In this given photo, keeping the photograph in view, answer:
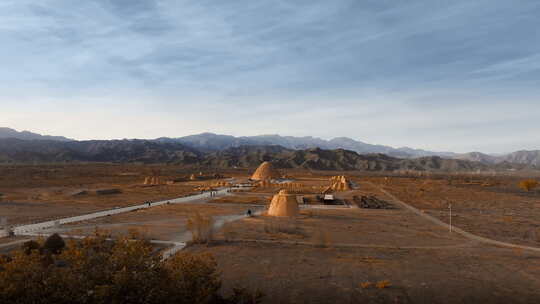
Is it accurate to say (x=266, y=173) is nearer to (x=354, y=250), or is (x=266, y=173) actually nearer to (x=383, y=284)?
(x=354, y=250)

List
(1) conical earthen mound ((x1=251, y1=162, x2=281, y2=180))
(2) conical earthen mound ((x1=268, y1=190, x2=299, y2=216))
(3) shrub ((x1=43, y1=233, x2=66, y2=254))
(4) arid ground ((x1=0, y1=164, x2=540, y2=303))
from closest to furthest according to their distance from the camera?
(4) arid ground ((x1=0, y1=164, x2=540, y2=303)) → (3) shrub ((x1=43, y1=233, x2=66, y2=254)) → (2) conical earthen mound ((x1=268, y1=190, x2=299, y2=216)) → (1) conical earthen mound ((x1=251, y1=162, x2=281, y2=180))

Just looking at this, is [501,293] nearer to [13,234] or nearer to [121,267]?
[121,267]

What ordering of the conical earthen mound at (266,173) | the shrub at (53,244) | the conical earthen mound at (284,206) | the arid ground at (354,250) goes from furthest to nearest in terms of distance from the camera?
the conical earthen mound at (266,173) → the conical earthen mound at (284,206) → the shrub at (53,244) → the arid ground at (354,250)

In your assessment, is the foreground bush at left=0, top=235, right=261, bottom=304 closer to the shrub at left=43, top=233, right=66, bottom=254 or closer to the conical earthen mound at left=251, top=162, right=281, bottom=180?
the shrub at left=43, top=233, right=66, bottom=254

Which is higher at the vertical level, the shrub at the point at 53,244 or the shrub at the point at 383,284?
the shrub at the point at 53,244

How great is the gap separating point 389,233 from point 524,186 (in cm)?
6112

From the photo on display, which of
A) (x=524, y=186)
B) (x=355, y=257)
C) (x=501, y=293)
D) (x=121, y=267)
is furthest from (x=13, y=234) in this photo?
(x=524, y=186)

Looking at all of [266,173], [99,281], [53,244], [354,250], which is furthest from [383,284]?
[266,173]

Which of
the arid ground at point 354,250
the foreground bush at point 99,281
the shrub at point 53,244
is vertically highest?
the foreground bush at point 99,281

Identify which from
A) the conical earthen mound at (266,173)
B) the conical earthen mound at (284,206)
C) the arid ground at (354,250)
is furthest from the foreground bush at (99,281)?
the conical earthen mound at (266,173)

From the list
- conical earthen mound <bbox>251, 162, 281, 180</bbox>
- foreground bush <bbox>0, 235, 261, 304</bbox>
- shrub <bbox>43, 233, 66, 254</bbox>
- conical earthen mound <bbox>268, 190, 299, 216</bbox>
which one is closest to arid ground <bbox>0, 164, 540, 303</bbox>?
conical earthen mound <bbox>268, 190, 299, 216</bbox>

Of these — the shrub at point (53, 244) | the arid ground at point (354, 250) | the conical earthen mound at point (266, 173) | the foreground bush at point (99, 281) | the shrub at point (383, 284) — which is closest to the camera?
the foreground bush at point (99, 281)

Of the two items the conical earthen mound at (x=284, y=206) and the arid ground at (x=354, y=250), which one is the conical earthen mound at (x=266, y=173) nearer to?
the arid ground at (x=354, y=250)

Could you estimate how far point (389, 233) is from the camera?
24.1 metres
